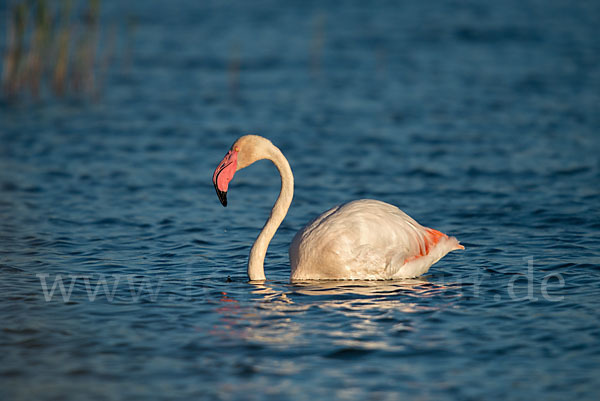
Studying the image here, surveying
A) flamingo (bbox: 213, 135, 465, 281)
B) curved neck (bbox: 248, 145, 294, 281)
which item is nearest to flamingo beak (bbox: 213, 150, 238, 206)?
flamingo (bbox: 213, 135, 465, 281)

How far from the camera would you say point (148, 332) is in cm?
655

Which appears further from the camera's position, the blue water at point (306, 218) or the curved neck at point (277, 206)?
the curved neck at point (277, 206)

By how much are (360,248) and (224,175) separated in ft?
4.86

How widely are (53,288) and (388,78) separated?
13.2 meters

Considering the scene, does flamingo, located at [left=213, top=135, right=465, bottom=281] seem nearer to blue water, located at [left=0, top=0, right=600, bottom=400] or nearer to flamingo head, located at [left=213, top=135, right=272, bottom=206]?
flamingo head, located at [left=213, top=135, right=272, bottom=206]

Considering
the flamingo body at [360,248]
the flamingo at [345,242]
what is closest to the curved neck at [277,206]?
the flamingo at [345,242]

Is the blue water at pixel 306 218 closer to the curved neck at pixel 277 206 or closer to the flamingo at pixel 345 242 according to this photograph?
the flamingo at pixel 345 242

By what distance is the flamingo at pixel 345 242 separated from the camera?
7742 mm

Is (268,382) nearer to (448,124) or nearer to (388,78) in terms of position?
(448,124)

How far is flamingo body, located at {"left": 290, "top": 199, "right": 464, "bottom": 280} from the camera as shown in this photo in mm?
7730

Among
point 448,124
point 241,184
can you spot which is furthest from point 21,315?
point 448,124

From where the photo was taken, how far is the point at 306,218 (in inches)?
411

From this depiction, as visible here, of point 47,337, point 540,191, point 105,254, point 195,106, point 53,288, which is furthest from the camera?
point 195,106

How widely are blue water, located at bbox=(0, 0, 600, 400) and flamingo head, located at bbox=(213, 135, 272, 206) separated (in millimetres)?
990
